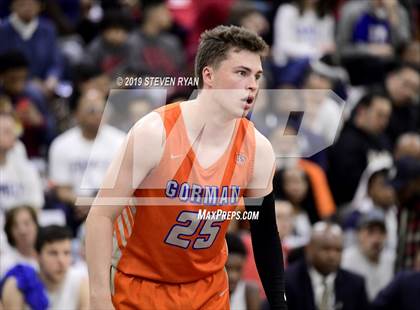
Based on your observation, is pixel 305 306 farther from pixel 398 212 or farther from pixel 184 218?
pixel 184 218

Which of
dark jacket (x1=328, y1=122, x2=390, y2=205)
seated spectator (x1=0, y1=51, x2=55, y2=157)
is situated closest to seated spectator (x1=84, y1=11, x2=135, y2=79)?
seated spectator (x1=0, y1=51, x2=55, y2=157)

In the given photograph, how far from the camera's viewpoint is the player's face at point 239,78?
466 cm

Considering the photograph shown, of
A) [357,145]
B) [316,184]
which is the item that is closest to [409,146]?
[357,145]

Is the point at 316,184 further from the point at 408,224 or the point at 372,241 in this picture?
the point at 408,224

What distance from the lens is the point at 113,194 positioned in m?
4.68

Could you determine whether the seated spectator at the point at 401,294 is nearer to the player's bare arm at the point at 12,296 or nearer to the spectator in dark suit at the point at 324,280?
the spectator in dark suit at the point at 324,280

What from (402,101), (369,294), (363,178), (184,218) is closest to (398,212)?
(369,294)

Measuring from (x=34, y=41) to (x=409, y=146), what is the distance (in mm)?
3690

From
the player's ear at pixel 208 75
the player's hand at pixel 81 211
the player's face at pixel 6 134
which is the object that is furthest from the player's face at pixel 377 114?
the player's ear at pixel 208 75

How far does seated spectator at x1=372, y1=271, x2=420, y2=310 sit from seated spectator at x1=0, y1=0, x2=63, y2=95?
15.1 feet

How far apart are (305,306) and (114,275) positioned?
3089mm

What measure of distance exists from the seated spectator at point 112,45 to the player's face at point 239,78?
21.8 feet

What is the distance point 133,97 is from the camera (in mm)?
8094

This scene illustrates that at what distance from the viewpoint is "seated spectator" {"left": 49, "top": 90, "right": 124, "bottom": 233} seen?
9.07 m
